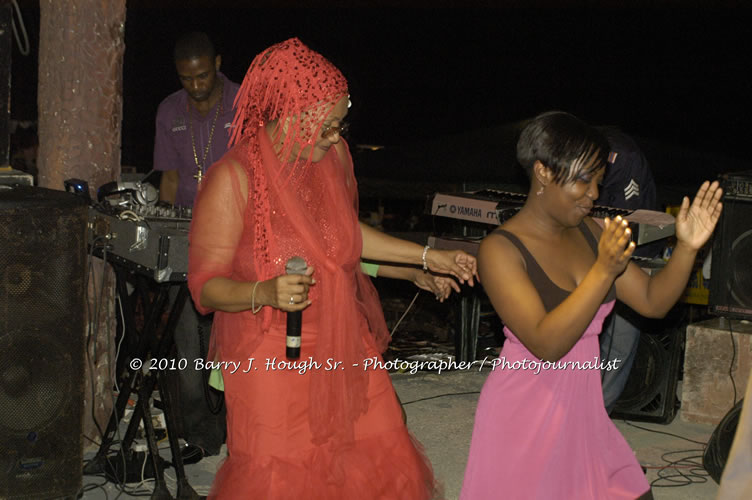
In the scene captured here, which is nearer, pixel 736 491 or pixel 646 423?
pixel 736 491

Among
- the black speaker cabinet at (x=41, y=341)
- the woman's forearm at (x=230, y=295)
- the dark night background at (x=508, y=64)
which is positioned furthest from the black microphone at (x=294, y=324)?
the dark night background at (x=508, y=64)

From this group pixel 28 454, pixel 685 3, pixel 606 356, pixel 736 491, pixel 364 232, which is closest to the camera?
pixel 736 491

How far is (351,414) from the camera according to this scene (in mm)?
3205

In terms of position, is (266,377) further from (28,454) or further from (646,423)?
(646,423)

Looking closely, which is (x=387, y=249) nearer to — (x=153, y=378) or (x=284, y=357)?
(x=284, y=357)

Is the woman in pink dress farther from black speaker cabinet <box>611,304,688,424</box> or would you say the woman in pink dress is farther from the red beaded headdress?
black speaker cabinet <box>611,304,688,424</box>

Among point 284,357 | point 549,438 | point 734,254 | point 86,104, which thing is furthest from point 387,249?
point 734,254

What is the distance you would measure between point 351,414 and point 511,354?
0.63 metres

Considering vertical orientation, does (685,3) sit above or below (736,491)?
above

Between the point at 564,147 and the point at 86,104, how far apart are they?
3.37m

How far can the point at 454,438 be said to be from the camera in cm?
587

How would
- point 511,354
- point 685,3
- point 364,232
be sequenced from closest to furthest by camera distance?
1. point 511,354
2. point 364,232
3. point 685,3

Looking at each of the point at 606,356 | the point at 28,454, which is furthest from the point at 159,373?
the point at 606,356

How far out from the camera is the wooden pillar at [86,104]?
206 inches
